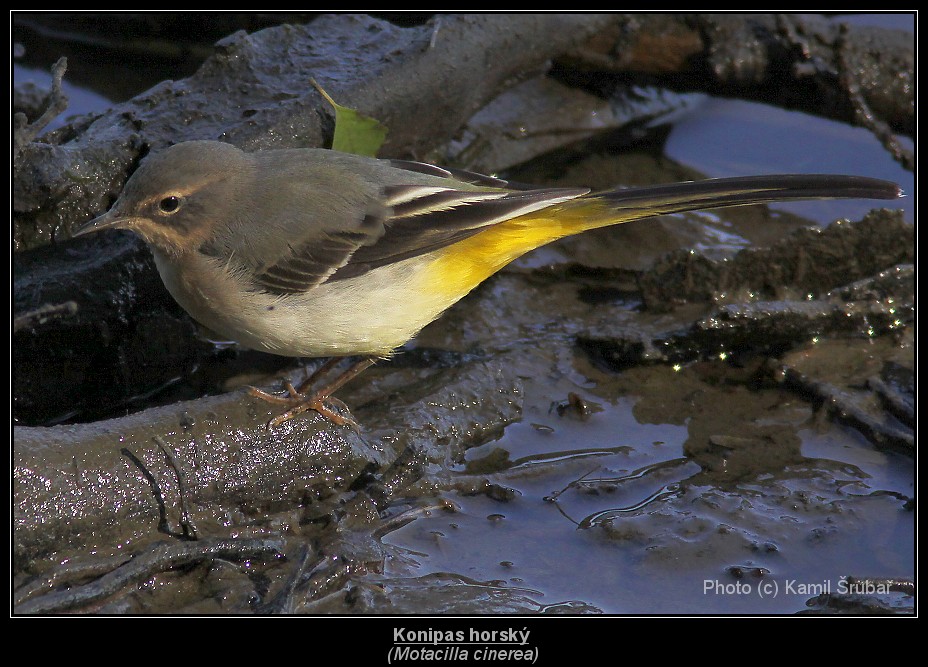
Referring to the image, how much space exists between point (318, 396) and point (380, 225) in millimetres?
1023

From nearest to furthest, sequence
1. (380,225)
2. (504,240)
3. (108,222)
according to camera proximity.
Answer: (108,222)
(380,225)
(504,240)

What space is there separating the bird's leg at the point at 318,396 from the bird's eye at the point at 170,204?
42.6 inches

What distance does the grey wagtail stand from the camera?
5.16m

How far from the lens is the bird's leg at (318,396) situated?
5.14 m

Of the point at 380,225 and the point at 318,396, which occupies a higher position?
the point at 380,225

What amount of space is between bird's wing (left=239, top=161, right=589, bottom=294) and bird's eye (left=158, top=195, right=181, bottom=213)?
0.57 meters

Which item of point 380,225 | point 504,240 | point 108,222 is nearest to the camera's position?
point 108,222

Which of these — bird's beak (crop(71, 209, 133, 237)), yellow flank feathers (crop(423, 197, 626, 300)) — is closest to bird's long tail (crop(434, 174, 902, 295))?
yellow flank feathers (crop(423, 197, 626, 300))

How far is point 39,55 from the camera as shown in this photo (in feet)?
32.3

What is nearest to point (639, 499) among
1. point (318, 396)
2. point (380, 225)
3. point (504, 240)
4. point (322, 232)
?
point (504, 240)

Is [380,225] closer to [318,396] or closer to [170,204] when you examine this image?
[318,396]

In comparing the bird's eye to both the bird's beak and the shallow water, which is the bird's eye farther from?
the shallow water

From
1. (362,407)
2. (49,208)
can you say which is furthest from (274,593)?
(49,208)

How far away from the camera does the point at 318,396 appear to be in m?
5.41
